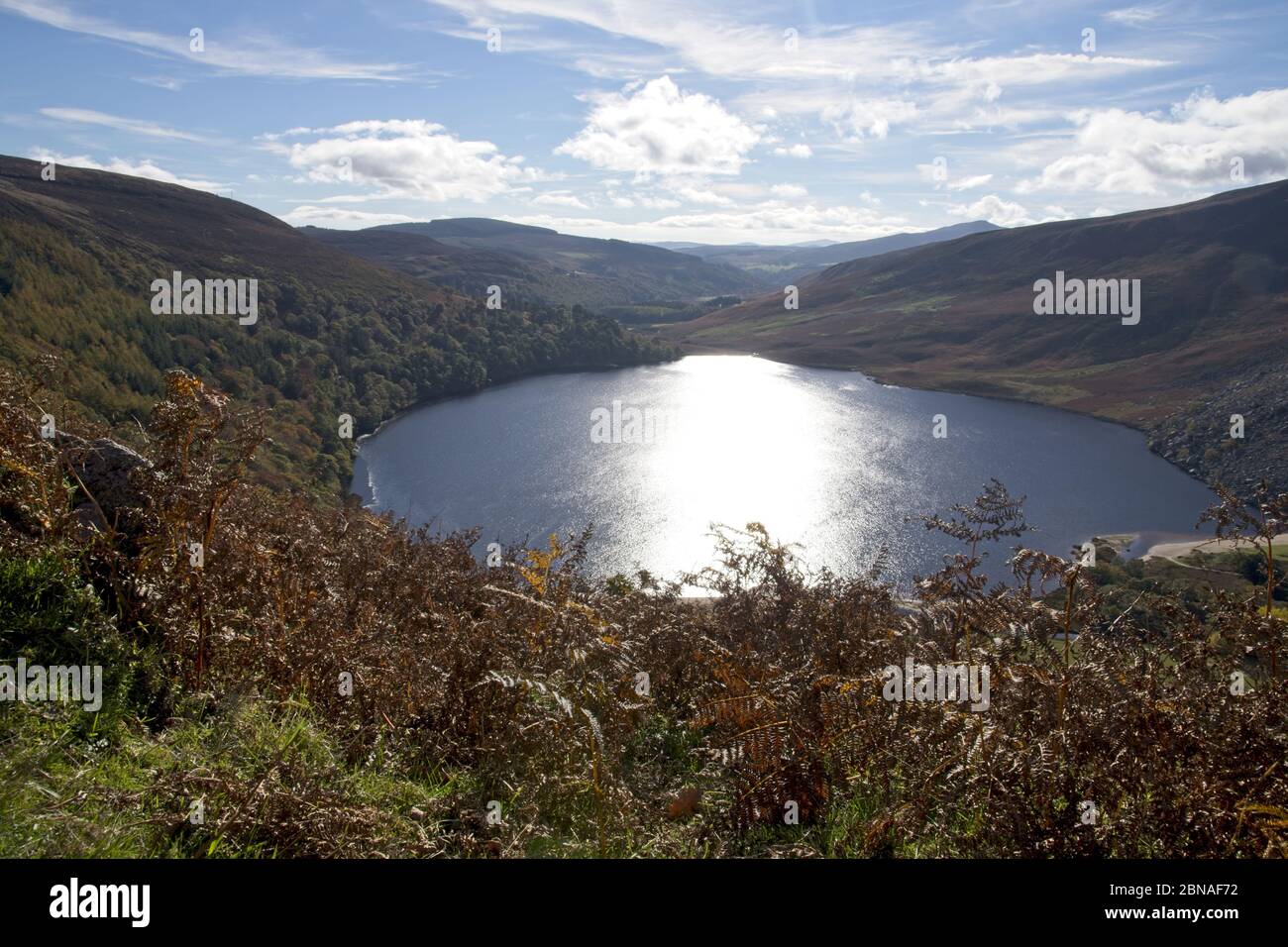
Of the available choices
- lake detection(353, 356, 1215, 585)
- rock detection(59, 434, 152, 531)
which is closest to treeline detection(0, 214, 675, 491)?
lake detection(353, 356, 1215, 585)

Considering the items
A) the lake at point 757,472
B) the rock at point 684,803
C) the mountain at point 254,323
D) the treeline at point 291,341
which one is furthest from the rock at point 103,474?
the mountain at point 254,323

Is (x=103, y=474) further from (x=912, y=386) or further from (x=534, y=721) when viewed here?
(x=912, y=386)

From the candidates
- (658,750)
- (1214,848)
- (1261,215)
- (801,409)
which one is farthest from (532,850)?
(1261,215)

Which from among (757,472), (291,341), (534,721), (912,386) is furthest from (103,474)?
(912,386)

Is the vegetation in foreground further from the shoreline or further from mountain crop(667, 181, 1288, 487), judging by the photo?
mountain crop(667, 181, 1288, 487)

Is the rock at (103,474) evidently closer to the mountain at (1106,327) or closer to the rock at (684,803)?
the rock at (684,803)
